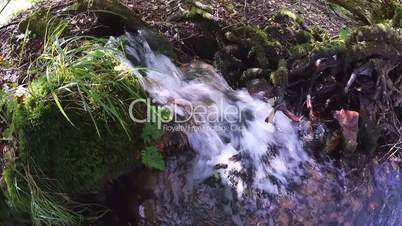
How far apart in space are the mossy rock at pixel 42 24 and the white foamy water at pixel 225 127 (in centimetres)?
56

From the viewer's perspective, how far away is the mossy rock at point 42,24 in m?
3.49

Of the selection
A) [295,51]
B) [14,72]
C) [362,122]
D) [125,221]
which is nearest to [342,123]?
[362,122]

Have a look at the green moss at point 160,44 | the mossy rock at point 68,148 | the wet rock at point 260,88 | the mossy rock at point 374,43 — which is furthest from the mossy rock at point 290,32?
the mossy rock at point 68,148

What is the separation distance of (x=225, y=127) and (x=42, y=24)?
1.65 meters

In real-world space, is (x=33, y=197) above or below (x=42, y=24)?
below

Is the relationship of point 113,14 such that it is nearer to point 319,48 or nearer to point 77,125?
point 77,125

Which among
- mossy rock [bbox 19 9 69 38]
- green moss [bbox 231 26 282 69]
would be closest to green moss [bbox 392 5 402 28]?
green moss [bbox 231 26 282 69]

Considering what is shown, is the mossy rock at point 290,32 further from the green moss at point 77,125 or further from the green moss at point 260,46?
the green moss at point 77,125

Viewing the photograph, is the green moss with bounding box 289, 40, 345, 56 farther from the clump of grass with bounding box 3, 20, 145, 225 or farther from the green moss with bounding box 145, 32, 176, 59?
the clump of grass with bounding box 3, 20, 145, 225

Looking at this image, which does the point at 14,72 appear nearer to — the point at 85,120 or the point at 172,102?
the point at 85,120

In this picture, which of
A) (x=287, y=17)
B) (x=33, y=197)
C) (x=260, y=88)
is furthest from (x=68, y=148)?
(x=287, y=17)

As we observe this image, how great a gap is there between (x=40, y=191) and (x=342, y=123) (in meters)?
2.15

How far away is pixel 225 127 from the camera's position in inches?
131

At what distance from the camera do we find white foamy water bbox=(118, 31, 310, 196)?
317 cm
